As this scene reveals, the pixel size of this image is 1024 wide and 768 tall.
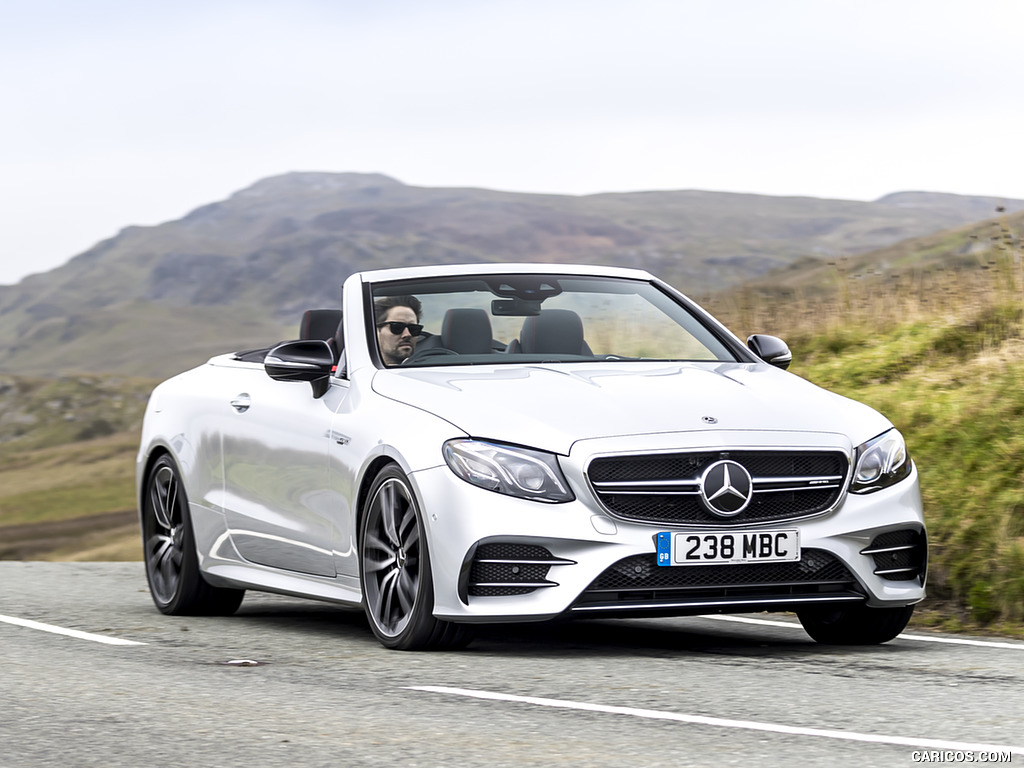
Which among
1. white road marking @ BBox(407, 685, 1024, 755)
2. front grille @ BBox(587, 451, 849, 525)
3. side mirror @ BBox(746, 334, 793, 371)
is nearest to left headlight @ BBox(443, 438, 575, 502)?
front grille @ BBox(587, 451, 849, 525)

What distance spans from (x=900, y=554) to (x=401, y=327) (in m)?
2.48

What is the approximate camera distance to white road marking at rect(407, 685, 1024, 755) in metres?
4.62

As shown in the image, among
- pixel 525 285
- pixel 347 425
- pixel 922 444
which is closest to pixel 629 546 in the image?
pixel 347 425

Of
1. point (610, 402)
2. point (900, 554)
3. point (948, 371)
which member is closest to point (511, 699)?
point (610, 402)

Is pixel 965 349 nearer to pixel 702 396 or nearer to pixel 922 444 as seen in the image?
pixel 922 444

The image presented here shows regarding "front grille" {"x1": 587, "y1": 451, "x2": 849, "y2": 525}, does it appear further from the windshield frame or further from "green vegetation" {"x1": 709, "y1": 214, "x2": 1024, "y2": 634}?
"green vegetation" {"x1": 709, "y1": 214, "x2": 1024, "y2": 634}

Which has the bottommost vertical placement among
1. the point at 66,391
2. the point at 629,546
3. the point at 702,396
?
the point at 66,391

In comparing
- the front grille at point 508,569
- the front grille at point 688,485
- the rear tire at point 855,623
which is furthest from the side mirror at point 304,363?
the rear tire at point 855,623

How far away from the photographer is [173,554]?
30.4 ft

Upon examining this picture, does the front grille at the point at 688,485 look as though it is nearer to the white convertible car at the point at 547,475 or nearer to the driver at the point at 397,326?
the white convertible car at the point at 547,475

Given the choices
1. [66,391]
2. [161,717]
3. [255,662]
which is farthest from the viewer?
[66,391]

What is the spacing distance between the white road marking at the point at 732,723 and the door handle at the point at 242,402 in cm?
283

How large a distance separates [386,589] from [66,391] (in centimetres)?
18882

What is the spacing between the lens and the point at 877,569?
673 cm
